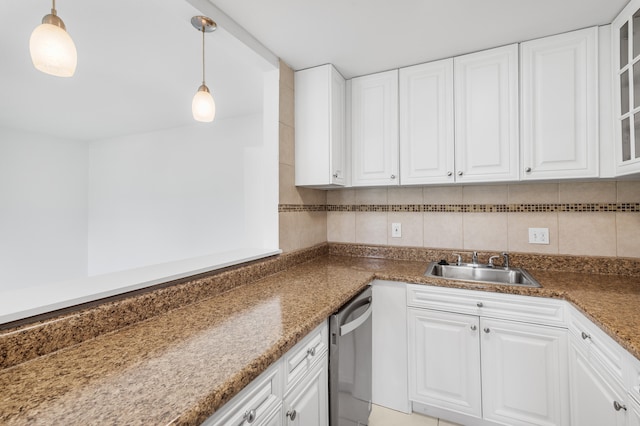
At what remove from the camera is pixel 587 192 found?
1812 mm

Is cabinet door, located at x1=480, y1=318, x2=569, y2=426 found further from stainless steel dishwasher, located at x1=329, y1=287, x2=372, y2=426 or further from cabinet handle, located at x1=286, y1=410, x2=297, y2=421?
cabinet handle, located at x1=286, y1=410, x2=297, y2=421

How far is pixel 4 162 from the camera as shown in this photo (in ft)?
12.8

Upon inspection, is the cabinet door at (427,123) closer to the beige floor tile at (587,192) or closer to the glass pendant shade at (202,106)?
the beige floor tile at (587,192)

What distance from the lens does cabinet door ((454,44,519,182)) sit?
1737 millimetres

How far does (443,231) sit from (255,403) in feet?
5.80

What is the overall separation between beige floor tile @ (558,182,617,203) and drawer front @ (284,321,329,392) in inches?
67.9

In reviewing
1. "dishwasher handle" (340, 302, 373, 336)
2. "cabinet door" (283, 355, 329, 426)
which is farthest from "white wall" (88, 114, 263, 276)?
"cabinet door" (283, 355, 329, 426)

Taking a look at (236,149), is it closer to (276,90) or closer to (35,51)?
(276,90)

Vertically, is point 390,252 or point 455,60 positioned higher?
point 455,60

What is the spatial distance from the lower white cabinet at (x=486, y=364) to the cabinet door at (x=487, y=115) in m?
0.76

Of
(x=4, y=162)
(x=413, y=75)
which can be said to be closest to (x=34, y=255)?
(x=4, y=162)

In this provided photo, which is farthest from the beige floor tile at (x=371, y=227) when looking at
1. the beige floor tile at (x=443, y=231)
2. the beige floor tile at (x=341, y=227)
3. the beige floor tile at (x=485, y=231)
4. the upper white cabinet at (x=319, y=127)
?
the beige floor tile at (x=485, y=231)

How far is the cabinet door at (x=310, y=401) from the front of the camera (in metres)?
1.00

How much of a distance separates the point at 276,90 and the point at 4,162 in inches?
170
